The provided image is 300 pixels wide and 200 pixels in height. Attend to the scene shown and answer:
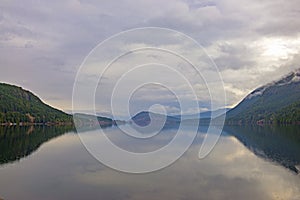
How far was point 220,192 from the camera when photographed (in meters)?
32.0

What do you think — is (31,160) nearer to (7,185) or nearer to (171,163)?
(7,185)

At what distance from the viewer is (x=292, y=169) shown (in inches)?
1757

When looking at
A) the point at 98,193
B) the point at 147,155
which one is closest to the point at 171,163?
the point at 147,155

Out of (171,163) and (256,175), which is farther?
(171,163)

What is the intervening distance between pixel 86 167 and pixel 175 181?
1459 cm

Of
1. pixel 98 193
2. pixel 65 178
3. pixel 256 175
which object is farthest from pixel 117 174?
pixel 256 175

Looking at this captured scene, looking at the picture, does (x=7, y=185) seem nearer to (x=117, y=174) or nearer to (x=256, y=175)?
(x=117, y=174)

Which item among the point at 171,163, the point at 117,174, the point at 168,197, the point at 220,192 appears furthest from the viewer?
the point at 171,163

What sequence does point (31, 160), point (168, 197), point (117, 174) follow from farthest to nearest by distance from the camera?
1. point (31, 160)
2. point (117, 174)
3. point (168, 197)

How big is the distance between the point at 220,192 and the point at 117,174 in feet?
44.6

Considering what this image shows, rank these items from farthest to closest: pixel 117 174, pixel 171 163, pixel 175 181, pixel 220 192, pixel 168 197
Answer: pixel 171 163 < pixel 117 174 < pixel 175 181 < pixel 220 192 < pixel 168 197

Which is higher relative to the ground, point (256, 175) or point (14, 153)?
point (14, 153)

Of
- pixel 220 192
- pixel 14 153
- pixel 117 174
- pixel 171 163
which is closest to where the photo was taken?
pixel 220 192

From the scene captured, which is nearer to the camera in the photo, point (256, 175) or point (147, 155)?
point (256, 175)
